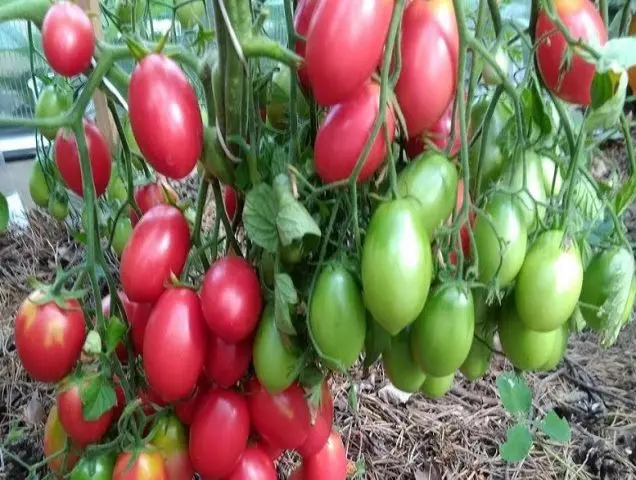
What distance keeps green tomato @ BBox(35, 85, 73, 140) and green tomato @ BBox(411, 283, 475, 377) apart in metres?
0.58

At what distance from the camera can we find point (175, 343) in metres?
0.67

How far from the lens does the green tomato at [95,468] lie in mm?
796

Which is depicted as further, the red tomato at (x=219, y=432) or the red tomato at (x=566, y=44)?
the red tomato at (x=219, y=432)

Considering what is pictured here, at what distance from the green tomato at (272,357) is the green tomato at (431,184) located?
0.17 m

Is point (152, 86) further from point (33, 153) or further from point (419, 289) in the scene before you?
point (33, 153)

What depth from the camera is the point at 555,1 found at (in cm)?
55

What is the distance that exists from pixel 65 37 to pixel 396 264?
1.20 ft

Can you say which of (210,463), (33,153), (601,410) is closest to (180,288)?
(210,463)

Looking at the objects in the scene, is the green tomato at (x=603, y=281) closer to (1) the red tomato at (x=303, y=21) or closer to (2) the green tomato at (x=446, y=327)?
(2) the green tomato at (x=446, y=327)

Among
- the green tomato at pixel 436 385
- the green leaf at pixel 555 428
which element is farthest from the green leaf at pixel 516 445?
the green tomato at pixel 436 385

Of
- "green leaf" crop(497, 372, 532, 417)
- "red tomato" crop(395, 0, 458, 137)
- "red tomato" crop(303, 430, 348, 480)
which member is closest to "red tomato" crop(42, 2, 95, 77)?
"red tomato" crop(395, 0, 458, 137)

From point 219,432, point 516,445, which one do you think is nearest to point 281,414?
point 219,432

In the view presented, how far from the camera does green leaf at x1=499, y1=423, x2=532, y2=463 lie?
1.22 metres

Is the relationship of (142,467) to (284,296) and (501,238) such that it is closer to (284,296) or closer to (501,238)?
(284,296)
